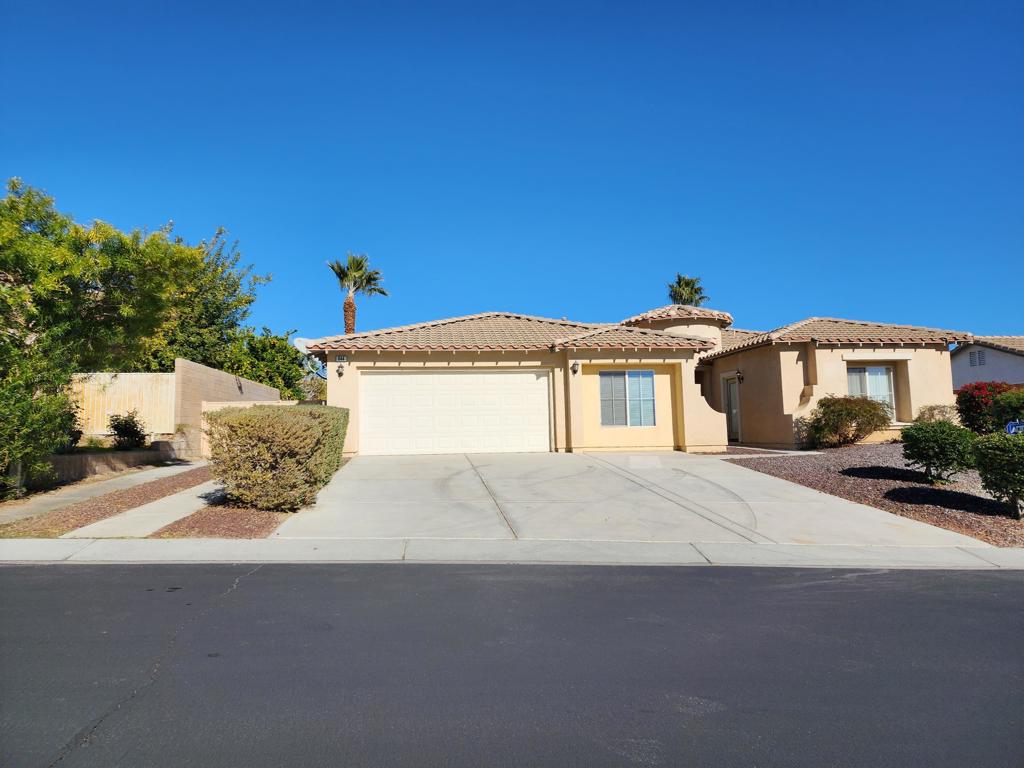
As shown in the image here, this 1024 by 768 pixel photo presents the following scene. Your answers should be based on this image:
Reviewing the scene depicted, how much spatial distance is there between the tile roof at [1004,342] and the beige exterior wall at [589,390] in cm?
2087

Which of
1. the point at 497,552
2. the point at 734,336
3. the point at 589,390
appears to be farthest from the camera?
the point at 734,336

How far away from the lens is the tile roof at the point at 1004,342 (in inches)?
1206

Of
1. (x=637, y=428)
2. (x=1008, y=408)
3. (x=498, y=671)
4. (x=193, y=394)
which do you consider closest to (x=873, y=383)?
(x=1008, y=408)

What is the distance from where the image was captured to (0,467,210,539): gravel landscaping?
28.7 ft

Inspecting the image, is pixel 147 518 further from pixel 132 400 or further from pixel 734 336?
pixel 734 336

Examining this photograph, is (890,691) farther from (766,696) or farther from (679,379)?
(679,379)

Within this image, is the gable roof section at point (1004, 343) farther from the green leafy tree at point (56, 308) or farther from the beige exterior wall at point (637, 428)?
the green leafy tree at point (56, 308)

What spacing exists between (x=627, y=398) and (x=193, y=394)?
13.3 metres

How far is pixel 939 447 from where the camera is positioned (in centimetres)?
1220

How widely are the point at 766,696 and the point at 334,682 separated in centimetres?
274

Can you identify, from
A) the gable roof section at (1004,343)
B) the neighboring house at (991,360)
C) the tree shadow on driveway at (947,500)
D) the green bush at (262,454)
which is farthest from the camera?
the neighboring house at (991,360)

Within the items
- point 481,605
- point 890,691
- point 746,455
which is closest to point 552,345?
point 746,455

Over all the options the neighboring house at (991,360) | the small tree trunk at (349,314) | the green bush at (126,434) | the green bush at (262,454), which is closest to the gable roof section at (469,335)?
the green bush at (126,434)

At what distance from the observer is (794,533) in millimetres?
9438
